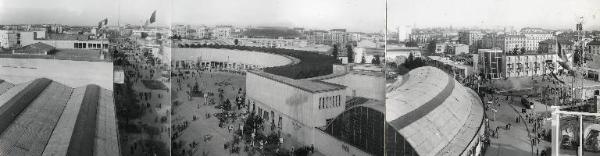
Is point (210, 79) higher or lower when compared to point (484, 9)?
lower

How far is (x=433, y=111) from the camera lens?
14.7 feet

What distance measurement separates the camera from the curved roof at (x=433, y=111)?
382cm

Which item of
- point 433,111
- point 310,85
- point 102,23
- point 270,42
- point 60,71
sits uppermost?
point 102,23

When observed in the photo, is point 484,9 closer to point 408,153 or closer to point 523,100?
point 523,100

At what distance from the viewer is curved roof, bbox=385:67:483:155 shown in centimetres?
382

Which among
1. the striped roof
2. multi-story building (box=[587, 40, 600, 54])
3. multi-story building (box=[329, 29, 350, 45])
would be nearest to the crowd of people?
the striped roof

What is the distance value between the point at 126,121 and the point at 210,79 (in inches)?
33.3

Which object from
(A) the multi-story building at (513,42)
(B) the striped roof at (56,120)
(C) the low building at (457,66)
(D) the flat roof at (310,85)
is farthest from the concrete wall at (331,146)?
(A) the multi-story building at (513,42)

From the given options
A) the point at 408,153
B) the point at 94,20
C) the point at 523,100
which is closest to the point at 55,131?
the point at 94,20

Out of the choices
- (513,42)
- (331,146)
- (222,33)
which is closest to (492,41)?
(513,42)

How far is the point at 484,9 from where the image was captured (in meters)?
3.73

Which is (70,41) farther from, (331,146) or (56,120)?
(331,146)

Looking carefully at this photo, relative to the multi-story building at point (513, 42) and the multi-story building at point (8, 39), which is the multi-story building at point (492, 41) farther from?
the multi-story building at point (8, 39)

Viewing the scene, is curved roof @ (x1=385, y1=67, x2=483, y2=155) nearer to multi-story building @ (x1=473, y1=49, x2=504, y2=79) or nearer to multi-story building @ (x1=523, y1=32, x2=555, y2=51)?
multi-story building @ (x1=473, y1=49, x2=504, y2=79)
